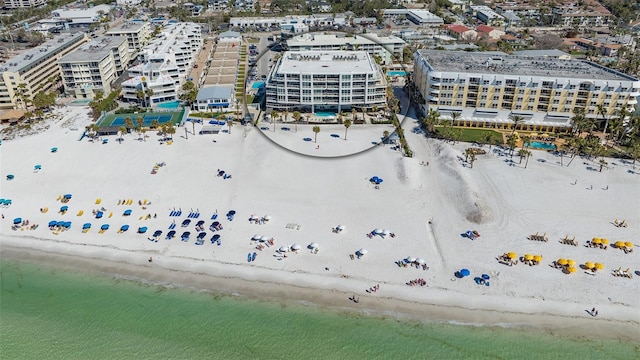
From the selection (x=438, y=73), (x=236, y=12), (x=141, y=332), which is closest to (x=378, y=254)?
(x=141, y=332)

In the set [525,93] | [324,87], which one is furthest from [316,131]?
[525,93]

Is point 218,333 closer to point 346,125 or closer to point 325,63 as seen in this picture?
point 346,125

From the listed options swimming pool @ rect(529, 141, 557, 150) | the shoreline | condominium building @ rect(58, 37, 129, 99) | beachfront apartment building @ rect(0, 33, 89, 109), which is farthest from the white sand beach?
condominium building @ rect(58, 37, 129, 99)

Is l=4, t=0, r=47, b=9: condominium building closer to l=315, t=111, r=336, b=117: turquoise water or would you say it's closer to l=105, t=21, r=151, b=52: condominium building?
l=105, t=21, r=151, b=52: condominium building

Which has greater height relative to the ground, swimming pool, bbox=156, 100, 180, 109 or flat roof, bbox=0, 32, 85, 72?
flat roof, bbox=0, 32, 85, 72

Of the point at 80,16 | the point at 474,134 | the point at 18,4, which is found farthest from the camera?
the point at 18,4

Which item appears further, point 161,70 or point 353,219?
point 161,70
